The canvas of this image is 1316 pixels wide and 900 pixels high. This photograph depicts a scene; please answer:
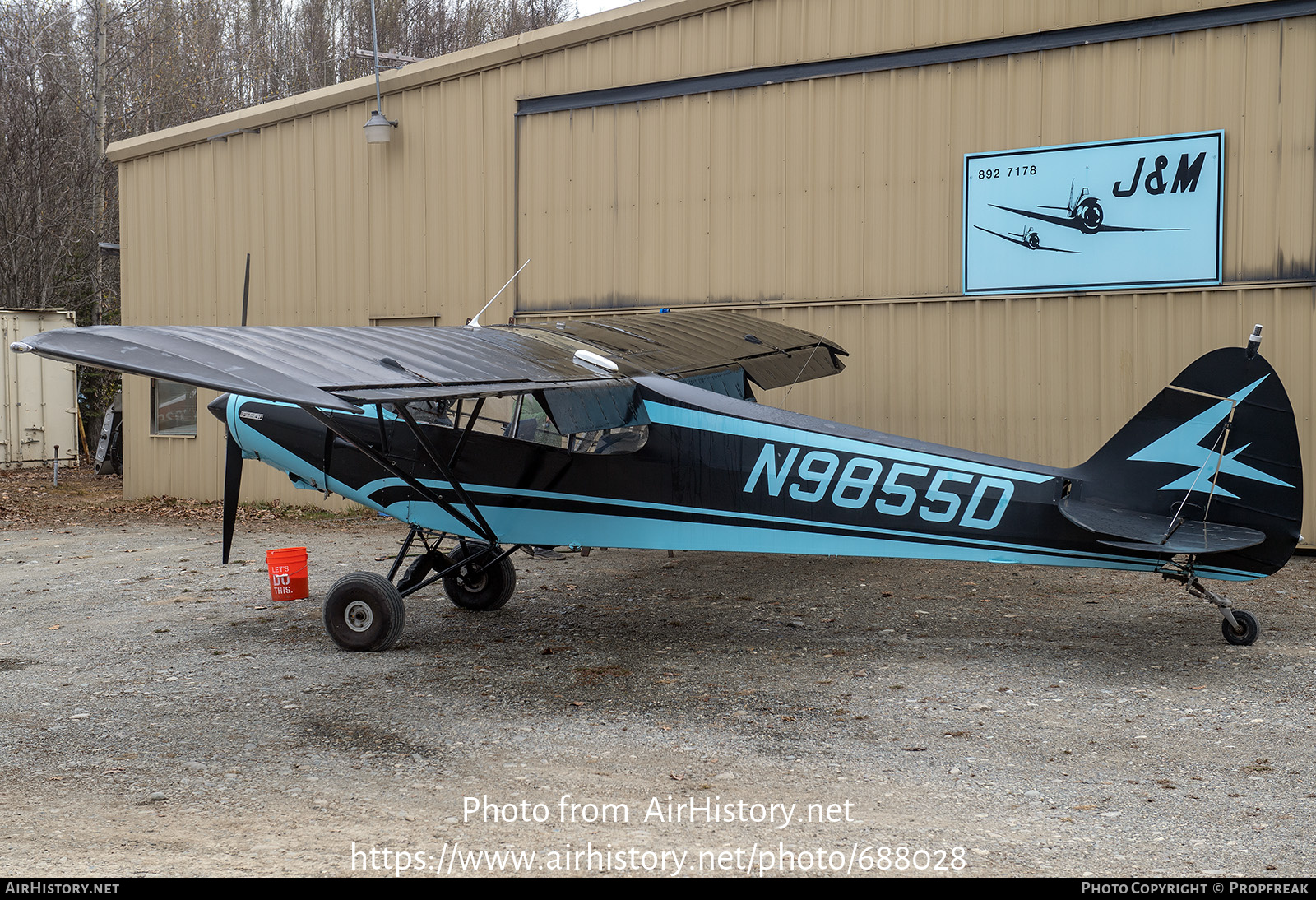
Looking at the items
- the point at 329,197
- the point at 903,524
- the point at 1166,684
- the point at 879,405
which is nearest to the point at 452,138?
the point at 329,197

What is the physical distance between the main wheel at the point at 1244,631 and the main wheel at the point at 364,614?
5.39 metres

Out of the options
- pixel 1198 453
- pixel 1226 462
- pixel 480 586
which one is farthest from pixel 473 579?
pixel 1226 462

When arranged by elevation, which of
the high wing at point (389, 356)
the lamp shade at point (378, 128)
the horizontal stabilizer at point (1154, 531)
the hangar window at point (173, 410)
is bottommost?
the horizontal stabilizer at point (1154, 531)

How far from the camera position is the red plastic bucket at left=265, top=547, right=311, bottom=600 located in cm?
897

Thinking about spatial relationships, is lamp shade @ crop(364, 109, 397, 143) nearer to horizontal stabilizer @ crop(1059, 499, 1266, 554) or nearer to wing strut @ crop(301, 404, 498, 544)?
wing strut @ crop(301, 404, 498, 544)

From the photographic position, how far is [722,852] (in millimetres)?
3996

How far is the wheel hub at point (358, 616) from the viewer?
731 cm

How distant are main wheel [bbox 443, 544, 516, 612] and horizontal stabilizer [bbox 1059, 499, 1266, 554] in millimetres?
4261

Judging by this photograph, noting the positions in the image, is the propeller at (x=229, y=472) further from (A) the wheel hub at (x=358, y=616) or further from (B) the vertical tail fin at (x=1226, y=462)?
(B) the vertical tail fin at (x=1226, y=462)

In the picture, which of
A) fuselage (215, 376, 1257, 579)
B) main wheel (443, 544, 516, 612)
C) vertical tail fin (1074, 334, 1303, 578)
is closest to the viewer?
vertical tail fin (1074, 334, 1303, 578)

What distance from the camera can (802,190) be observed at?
1224cm

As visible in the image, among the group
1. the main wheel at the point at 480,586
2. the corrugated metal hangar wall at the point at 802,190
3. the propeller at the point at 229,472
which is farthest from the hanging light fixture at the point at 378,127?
the main wheel at the point at 480,586

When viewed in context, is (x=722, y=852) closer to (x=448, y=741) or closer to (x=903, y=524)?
(x=448, y=741)

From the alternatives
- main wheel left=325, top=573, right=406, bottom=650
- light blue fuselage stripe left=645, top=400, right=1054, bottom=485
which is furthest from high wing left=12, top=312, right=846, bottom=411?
main wheel left=325, top=573, right=406, bottom=650
